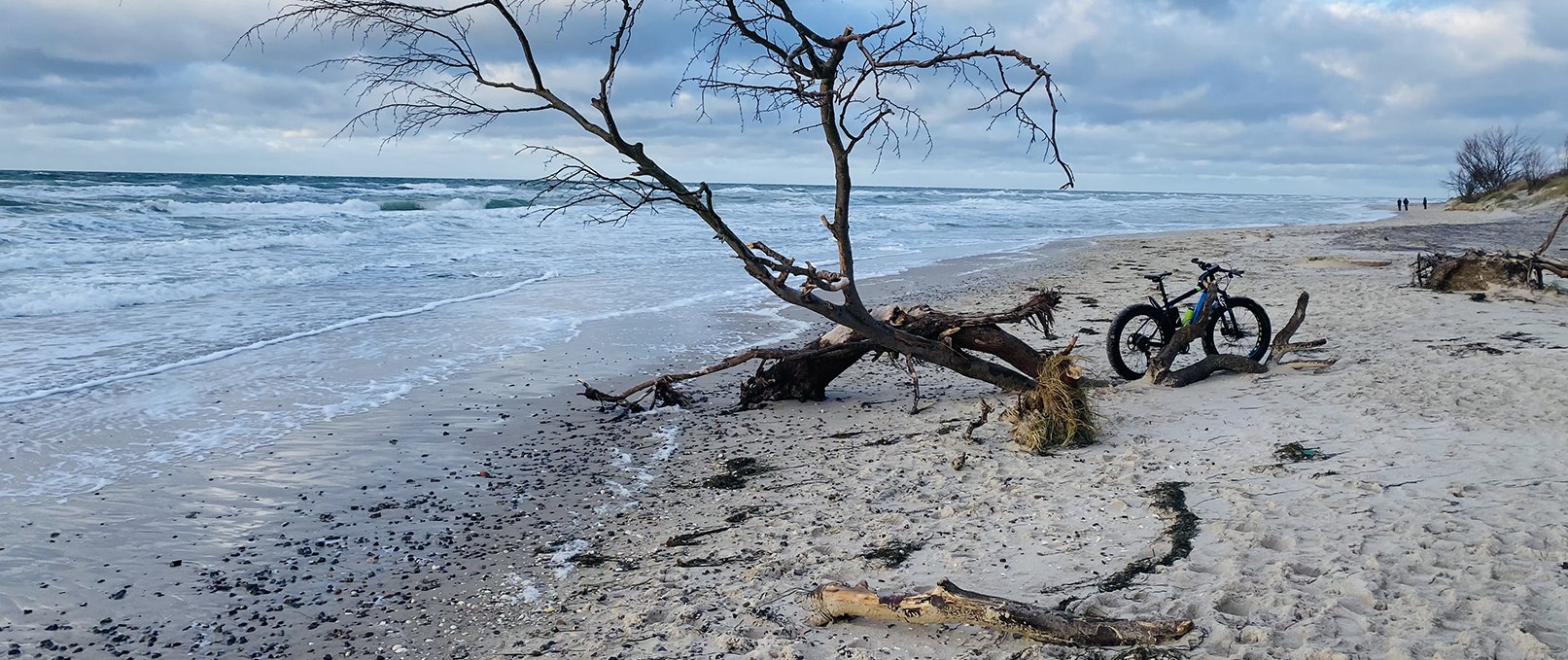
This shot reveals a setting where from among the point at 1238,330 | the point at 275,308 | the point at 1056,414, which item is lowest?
the point at 1056,414

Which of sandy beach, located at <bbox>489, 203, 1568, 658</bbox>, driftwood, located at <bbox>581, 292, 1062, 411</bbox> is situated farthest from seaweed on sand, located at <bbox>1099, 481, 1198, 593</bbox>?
driftwood, located at <bbox>581, 292, 1062, 411</bbox>

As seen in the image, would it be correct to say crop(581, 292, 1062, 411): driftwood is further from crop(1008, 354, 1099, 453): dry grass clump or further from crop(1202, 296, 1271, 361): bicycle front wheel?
crop(1202, 296, 1271, 361): bicycle front wheel

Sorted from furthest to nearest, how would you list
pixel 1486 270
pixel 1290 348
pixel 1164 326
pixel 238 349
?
pixel 1486 270, pixel 238 349, pixel 1164 326, pixel 1290 348

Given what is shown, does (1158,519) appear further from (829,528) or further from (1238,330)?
(1238,330)

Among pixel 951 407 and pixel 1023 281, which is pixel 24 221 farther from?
pixel 951 407

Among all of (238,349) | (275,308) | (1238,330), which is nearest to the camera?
(1238,330)

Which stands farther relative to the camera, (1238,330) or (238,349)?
(238,349)

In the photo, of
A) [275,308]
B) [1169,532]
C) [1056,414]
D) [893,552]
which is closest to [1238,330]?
[1056,414]

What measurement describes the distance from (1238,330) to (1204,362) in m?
1.12

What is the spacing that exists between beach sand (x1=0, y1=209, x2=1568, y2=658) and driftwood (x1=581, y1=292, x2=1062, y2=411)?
245mm

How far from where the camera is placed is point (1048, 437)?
237 inches

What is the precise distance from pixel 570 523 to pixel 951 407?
328 centimetres

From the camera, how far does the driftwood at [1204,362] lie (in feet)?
24.8

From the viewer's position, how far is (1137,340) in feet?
26.5
